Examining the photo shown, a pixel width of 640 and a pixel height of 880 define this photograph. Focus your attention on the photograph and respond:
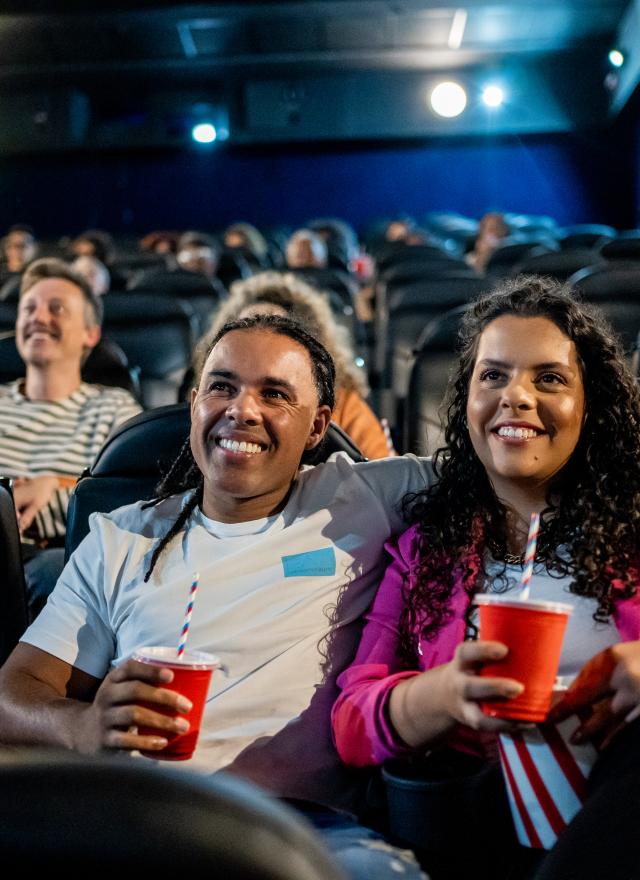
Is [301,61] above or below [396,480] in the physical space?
above

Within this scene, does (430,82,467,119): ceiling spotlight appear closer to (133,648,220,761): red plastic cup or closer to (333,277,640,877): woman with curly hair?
(333,277,640,877): woman with curly hair

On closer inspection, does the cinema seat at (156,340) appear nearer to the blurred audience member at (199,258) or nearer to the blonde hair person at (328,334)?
the blonde hair person at (328,334)

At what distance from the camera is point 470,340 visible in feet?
5.60

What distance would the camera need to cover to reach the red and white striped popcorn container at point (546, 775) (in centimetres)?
121

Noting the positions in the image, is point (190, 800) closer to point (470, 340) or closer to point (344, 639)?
point (344, 639)

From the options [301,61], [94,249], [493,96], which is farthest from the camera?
[493,96]

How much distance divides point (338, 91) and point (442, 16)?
2384 mm

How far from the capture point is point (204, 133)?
1359cm

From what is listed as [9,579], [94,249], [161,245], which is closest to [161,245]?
[161,245]

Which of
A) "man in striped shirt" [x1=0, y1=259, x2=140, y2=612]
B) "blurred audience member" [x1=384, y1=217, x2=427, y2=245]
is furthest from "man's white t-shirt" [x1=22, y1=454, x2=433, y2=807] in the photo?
"blurred audience member" [x1=384, y1=217, x2=427, y2=245]

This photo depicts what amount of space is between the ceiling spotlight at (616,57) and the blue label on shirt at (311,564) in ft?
36.6

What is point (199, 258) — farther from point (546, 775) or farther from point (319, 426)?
point (546, 775)

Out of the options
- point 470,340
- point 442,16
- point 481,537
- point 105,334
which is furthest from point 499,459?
point 442,16

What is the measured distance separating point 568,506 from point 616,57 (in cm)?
1134
